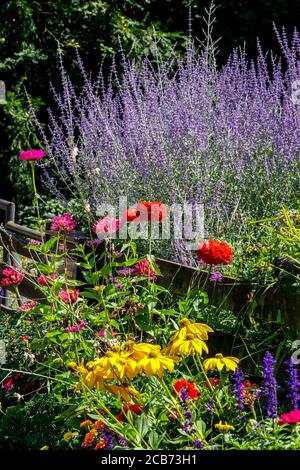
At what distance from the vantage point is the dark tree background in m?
7.44

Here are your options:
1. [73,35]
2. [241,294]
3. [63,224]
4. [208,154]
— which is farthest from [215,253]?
[73,35]

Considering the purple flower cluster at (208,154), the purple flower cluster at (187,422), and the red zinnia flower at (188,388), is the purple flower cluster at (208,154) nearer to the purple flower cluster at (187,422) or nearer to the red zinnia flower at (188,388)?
the red zinnia flower at (188,388)

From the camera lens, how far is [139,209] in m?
2.78

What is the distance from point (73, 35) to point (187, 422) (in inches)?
244

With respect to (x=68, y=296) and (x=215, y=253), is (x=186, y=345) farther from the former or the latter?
(x=68, y=296)

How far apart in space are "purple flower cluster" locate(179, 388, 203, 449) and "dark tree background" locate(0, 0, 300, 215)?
5281 mm

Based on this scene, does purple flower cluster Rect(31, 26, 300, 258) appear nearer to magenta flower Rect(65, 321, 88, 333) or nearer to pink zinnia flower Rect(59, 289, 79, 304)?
pink zinnia flower Rect(59, 289, 79, 304)

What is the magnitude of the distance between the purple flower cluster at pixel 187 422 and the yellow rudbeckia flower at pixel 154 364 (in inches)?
5.6

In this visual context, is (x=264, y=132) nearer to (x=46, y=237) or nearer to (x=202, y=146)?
(x=202, y=146)

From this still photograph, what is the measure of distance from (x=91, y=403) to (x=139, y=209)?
0.72 m

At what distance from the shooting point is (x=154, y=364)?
2098mm
